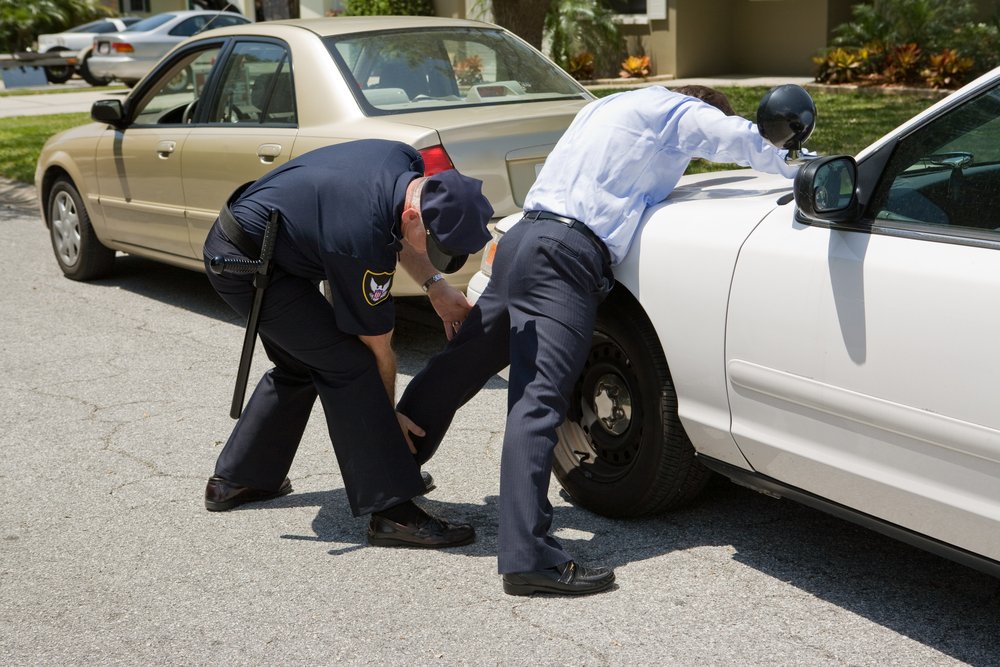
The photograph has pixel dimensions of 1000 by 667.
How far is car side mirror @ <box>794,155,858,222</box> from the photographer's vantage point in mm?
3143

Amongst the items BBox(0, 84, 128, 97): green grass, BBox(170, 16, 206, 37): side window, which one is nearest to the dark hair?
BBox(170, 16, 206, 37): side window

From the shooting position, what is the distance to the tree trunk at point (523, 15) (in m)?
11.1

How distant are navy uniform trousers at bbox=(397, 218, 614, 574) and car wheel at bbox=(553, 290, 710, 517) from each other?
19 centimetres

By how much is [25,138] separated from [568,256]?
13770mm

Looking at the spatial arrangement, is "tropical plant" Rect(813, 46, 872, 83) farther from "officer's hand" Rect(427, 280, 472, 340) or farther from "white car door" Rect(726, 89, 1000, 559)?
"white car door" Rect(726, 89, 1000, 559)

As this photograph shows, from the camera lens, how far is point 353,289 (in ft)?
11.8

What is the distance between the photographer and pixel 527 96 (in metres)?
6.46

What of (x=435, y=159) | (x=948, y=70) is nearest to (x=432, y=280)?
(x=435, y=159)

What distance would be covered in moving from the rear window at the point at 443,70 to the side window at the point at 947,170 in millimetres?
3207

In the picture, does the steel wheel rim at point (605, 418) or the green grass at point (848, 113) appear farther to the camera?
the green grass at point (848, 113)

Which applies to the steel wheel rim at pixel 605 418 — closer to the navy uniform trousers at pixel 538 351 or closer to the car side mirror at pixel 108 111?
the navy uniform trousers at pixel 538 351

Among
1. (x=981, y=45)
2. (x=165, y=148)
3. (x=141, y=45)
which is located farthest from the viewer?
(x=141, y=45)

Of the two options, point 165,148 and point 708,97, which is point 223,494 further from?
point 165,148

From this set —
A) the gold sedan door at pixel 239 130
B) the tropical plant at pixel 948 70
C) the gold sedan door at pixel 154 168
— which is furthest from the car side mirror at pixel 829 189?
the tropical plant at pixel 948 70
